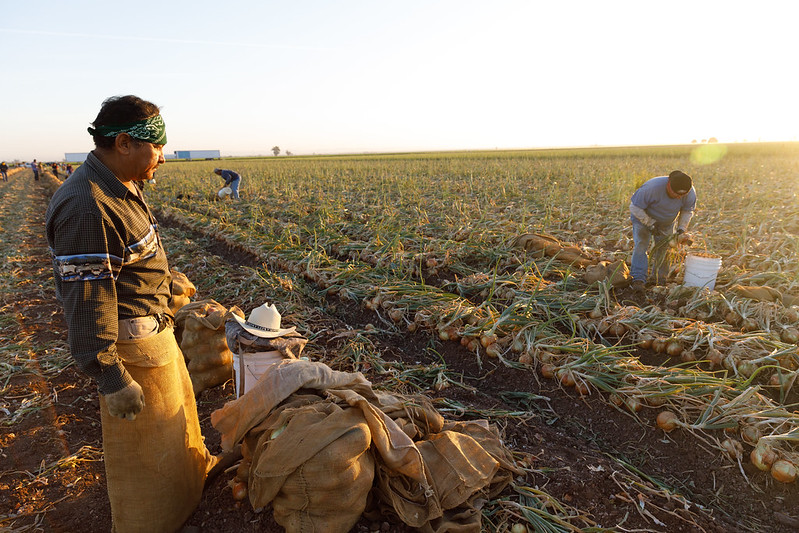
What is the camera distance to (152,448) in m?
1.88

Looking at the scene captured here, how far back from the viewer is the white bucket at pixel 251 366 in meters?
2.58

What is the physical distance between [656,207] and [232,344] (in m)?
4.51

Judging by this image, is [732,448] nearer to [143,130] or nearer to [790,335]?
[790,335]

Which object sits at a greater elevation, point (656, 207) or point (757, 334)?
point (656, 207)

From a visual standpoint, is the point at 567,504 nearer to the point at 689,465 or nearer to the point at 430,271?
the point at 689,465

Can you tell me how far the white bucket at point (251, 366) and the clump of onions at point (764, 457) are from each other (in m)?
2.73

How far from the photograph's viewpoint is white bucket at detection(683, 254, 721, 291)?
4.33 metres

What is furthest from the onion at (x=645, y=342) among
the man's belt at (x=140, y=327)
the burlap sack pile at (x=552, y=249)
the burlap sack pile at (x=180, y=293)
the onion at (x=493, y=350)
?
the burlap sack pile at (x=180, y=293)

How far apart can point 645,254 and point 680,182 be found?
83cm

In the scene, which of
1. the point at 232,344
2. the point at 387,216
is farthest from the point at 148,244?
the point at 387,216

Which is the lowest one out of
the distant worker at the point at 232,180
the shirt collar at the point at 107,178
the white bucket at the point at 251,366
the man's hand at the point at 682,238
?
the white bucket at the point at 251,366

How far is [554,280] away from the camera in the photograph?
17.0 ft

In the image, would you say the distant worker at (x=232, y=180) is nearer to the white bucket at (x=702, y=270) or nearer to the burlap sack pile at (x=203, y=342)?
the burlap sack pile at (x=203, y=342)

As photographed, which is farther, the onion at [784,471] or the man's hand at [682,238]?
the man's hand at [682,238]
